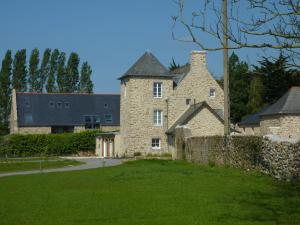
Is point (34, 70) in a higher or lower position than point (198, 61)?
higher

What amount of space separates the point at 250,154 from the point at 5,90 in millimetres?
59296

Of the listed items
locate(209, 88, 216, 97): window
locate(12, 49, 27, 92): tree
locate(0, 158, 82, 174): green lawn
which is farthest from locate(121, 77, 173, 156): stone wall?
locate(12, 49, 27, 92): tree

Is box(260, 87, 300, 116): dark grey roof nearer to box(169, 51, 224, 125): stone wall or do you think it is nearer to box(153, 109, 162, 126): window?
box(169, 51, 224, 125): stone wall

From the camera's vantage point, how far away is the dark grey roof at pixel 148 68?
157 ft

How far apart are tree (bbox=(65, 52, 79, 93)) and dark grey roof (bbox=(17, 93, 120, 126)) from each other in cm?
1664

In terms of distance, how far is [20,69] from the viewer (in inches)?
3155

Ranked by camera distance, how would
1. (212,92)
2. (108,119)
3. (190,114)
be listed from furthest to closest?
1. (108,119)
2. (212,92)
3. (190,114)

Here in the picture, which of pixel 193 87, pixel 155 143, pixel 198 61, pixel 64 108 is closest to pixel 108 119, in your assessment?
pixel 64 108

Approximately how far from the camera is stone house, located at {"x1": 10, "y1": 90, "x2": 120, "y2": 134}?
212ft

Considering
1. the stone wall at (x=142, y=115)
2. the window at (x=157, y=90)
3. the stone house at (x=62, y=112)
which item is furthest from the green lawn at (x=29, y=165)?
the stone house at (x=62, y=112)

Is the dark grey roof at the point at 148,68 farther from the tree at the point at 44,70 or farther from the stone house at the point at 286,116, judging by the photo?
the tree at the point at 44,70

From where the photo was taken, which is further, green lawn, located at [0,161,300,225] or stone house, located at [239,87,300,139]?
stone house, located at [239,87,300,139]

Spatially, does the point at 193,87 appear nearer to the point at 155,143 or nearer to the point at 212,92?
the point at 212,92

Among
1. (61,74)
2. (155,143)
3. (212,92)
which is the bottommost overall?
A: (155,143)
